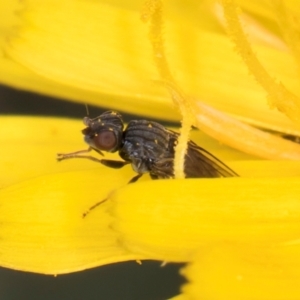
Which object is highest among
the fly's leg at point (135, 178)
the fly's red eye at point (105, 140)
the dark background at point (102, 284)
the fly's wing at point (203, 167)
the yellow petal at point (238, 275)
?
the yellow petal at point (238, 275)

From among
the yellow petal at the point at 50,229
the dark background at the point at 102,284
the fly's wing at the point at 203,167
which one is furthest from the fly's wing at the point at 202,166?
the dark background at the point at 102,284

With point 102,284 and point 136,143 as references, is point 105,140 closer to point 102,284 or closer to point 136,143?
point 136,143

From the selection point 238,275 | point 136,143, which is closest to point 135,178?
point 136,143

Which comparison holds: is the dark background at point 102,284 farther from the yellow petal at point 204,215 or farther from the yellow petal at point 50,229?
the yellow petal at point 204,215

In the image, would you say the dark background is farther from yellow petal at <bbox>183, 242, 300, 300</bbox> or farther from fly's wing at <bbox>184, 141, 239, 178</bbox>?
yellow petal at <bbox>183, 242, 300, 300</bbox>

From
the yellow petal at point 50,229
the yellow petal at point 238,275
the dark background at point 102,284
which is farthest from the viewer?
the dark background at point 102,284

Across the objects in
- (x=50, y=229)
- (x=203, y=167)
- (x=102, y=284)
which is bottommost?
(x=102, y=284)
